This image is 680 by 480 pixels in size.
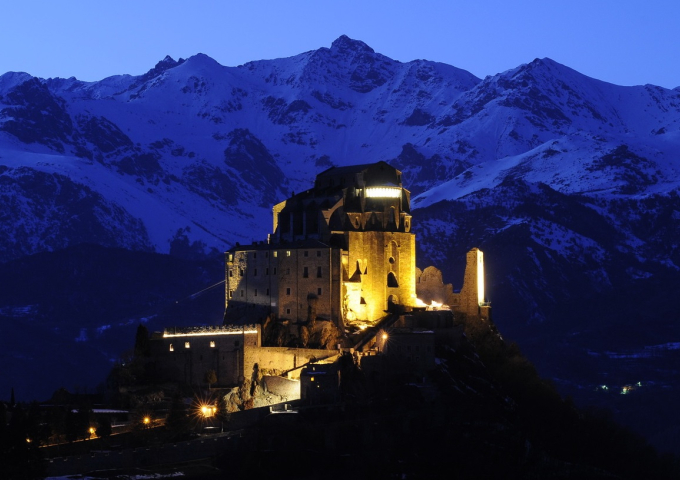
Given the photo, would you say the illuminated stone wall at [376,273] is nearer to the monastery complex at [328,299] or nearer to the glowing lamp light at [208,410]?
the monastery complex at [328,299]

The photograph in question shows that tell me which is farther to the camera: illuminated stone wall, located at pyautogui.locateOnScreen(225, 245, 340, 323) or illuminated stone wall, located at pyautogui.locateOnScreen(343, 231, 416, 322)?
illuminated stone wall, located at pyautogui.locateOnScreen(343, 231, 416, 322)

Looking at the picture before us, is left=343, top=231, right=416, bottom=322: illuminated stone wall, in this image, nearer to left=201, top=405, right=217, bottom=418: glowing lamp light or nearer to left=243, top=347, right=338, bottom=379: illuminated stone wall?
left=243, top=347, right=338, bottom=379: illuminated stone wall

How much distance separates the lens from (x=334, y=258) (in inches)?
5556

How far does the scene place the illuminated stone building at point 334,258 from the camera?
14012 cm

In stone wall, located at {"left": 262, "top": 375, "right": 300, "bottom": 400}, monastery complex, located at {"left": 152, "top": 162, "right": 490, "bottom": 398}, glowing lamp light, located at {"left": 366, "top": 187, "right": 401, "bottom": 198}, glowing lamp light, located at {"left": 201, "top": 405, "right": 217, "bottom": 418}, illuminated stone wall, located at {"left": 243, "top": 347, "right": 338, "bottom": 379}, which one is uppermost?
glowing lamp light, located at {"left": 366, "top": 187, "right": 401, "bottom": 198}

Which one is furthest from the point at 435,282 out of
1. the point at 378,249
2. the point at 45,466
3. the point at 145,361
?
the point at 45,466

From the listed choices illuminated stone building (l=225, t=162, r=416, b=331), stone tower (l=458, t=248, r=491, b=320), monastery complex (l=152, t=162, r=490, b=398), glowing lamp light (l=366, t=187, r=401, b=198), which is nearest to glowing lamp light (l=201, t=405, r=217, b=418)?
monastery complex (l=152, t=162, r=490, b=398)

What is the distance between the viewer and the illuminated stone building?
140125 millimetres

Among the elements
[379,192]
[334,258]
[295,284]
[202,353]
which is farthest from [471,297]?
[202,353]

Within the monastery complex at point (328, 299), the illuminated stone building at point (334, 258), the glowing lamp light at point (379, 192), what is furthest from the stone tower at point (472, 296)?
the glowing lamp light at point (379, 192)

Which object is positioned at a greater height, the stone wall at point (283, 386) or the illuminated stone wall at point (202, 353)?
the illuminated stone wall at point (202, 353)

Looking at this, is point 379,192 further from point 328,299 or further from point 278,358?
point 278,358

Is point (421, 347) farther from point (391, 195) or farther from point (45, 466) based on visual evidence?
point (45, 466)

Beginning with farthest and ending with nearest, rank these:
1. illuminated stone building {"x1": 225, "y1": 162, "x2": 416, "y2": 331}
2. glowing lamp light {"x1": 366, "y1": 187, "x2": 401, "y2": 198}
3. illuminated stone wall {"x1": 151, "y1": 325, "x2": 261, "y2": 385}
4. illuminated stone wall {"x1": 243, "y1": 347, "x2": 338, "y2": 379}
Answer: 1. glowing lamp light {"x1": 366, "y1": 187, "x2": 401, "y2": 198}
2. illuminated stone building {"x1": 225, "y1": 162, "x2": 416, "y2": 331}
3. illuminated stone wall {"x1": 151, "y1": 325, "x2": 261, "y2": 385}
4. illuminated stone wall {"x1": 243, "y1": 347, "x2": 338, "y2": 379}
